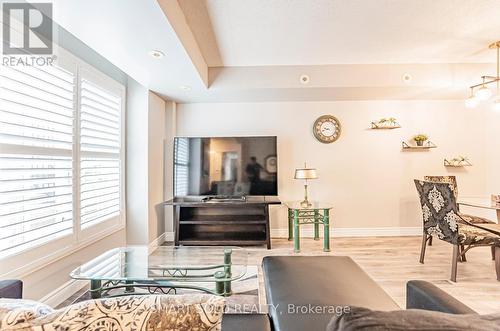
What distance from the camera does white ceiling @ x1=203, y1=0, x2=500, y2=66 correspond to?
→ 7.72ft

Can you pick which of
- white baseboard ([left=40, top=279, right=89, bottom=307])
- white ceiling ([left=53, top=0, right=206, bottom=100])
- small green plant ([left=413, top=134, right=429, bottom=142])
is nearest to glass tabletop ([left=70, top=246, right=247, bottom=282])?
white baseboard ([left=40, top=279, right=89, bottom=307])

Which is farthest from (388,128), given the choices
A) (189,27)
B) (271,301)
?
(271,301)

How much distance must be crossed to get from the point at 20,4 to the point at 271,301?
2.62 metres

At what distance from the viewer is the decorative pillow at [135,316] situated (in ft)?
2.08

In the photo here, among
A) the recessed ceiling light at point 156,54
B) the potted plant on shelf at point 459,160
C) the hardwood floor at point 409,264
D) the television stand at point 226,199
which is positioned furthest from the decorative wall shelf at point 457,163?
the recessed ceiling light at point 156,54

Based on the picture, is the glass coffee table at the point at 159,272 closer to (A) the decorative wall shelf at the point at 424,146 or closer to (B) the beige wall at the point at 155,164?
(B) the beige wall at the point at 155,164

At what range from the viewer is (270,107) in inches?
174

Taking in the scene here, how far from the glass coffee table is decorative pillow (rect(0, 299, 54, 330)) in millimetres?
1274

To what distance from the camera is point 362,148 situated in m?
4.45

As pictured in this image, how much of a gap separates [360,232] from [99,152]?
4.03 m

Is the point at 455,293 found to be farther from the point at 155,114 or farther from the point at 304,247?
the point at 155,114

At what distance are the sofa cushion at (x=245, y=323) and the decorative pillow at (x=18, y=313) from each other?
0.58m

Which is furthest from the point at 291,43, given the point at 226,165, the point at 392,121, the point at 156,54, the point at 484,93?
the point at 392,121

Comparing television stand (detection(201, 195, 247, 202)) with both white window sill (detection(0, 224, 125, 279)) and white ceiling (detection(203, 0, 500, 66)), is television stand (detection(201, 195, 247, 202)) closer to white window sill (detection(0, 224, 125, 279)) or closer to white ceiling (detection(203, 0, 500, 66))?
white window sill (detection(0, 224, 125, 279))
